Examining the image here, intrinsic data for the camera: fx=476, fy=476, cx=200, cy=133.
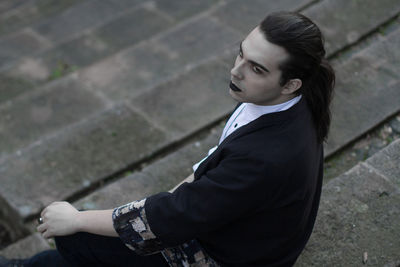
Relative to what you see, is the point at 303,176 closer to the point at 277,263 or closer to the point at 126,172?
the point at 277,263

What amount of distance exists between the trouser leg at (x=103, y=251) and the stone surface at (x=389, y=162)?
134 cm

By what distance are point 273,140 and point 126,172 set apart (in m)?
1.87

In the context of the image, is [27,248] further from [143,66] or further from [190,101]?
[143,66]

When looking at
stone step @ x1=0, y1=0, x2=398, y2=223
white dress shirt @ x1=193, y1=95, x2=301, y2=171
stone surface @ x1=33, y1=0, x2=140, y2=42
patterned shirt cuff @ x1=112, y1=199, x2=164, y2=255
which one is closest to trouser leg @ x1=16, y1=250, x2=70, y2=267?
patterned shirt cuff @ x1=112, y1=199, x2=164, y2=255

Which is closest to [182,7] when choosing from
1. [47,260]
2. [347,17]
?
[347,17]

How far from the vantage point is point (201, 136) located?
3.50 m

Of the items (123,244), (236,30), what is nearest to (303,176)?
(123,244)

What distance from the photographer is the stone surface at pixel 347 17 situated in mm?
4078

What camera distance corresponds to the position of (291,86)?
1682 millimetres

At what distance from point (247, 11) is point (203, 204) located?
148 inches

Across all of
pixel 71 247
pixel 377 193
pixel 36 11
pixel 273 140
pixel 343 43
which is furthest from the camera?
pixel 36 11

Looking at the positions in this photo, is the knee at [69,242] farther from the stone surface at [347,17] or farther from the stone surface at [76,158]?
the stone surface at [347,17]

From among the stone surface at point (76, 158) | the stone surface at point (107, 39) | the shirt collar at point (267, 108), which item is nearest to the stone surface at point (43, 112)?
the stone surface at point (76, 158)

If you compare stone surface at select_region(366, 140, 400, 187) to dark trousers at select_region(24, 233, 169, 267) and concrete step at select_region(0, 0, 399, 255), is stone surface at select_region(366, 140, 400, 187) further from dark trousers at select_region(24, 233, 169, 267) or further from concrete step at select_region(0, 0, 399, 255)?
dark trousers at select_region(24, 233, 169, 267)
